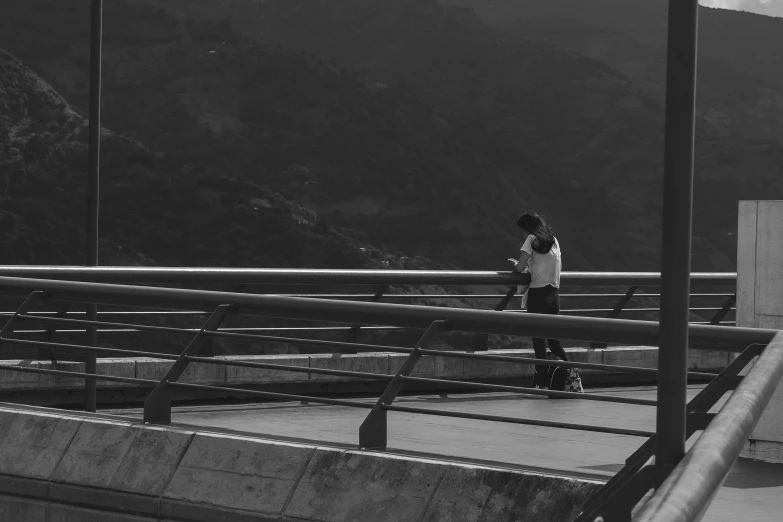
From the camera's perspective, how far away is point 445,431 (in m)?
8.13

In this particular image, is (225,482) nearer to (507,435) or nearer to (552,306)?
(507,435)

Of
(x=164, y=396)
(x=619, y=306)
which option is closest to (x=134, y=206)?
(x=619, y=306)

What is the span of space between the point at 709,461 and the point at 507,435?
15.9 ft

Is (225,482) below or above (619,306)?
below

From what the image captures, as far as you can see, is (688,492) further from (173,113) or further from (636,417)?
(173,113)

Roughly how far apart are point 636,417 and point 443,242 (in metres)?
174

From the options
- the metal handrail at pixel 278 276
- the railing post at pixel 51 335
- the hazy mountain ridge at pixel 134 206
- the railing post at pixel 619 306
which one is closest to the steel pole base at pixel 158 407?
the metal handrail at pixel 278 276

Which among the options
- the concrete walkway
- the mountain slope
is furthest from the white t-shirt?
the mountain slope

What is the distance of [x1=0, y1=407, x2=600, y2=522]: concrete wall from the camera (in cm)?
538

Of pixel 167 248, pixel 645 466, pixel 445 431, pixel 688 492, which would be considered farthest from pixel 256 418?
pixel 167 248

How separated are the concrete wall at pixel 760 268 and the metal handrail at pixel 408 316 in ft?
7.38

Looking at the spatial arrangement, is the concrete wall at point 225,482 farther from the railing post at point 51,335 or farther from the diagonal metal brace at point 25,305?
the railing post at point 51,335

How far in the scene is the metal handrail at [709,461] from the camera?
282cm

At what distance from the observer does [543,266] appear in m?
10.9
